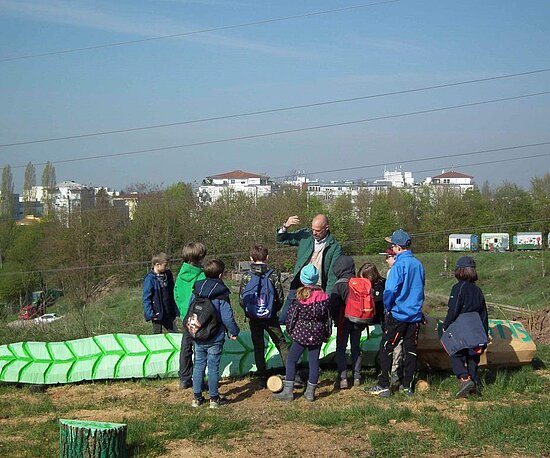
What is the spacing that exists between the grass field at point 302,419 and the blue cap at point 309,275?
3.88ft

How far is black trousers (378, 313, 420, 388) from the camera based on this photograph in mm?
7652

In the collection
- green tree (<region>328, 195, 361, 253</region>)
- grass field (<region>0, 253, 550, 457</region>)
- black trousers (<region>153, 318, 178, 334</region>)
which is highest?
Result: green tree (<region>328, 195, 361, 253</region>)

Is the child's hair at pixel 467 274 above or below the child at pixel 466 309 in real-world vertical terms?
above

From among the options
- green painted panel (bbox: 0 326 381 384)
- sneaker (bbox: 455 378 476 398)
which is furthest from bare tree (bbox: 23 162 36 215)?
sneaker (bbox: 455 378 476 398)

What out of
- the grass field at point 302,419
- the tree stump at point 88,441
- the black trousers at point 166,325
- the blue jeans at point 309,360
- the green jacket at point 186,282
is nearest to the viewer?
the tree stump at point 88,441

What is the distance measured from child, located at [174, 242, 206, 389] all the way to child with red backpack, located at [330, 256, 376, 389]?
1.46 meters

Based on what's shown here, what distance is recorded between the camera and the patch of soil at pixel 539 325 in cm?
1263

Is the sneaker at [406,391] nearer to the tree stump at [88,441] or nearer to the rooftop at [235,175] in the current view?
the tree stump at [88,441]

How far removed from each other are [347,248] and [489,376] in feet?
140

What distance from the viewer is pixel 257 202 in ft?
156

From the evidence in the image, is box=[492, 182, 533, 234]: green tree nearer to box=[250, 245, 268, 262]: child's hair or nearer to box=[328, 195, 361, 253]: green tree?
box=[328, 195, 361, 253]: green tree

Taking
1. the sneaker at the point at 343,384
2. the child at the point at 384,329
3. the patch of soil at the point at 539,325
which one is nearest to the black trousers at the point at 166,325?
the sneaker at the point at 343,384

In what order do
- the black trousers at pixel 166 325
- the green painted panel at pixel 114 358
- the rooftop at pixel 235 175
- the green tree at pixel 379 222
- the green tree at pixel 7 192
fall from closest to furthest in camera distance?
the green painted panel at pixel 114 358, the black trousers at pixel 166 325, the green tree at pixel 379 222, the green tree at pixel 7 192, the rooftop at pixel 235 175

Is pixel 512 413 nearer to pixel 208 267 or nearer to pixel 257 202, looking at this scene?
pixel 208 267
